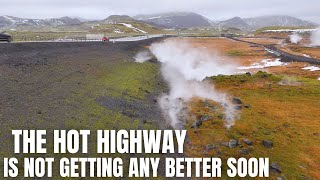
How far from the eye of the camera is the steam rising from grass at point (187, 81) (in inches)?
2143

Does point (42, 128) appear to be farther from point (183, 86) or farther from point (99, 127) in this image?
point (183, 86)

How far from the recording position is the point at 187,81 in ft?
274

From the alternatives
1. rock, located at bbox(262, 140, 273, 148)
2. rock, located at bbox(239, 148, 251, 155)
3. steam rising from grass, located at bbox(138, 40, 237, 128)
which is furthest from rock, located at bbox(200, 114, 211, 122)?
rock, located at bbox(239, 148, 251, 155)

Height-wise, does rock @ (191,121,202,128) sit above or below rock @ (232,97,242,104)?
below

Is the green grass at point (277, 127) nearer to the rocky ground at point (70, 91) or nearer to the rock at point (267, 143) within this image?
the rock at point (267, 143)

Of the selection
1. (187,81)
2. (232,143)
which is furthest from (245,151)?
(187,81)

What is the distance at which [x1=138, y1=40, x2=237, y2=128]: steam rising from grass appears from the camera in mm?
54438

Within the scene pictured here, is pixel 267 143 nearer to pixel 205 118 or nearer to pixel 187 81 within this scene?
pixel 205 118

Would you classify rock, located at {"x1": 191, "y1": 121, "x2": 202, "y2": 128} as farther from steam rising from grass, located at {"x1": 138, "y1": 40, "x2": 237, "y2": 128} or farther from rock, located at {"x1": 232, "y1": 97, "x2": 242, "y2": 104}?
rock, located at {"x1": 232, "y1": 97, "x2": 242, "y2": 104}

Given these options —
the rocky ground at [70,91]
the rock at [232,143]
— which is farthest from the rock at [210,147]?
the rocky ground at [70,91]

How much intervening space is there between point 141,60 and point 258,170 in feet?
225

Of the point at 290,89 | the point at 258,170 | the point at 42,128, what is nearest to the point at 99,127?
the point at 42,128

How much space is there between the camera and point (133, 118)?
158 ft

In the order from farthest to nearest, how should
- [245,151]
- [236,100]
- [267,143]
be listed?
1. [236,100]
2. [267,143]
3. [245,151]
